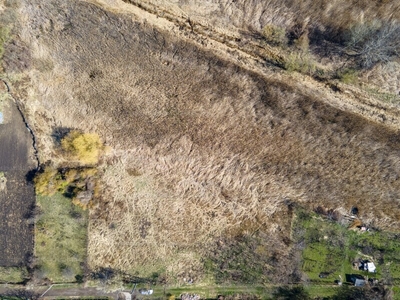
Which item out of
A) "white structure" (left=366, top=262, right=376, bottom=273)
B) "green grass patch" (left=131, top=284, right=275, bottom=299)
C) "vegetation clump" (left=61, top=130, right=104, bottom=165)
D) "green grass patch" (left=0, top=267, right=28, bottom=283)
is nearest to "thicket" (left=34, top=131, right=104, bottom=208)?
"vegetation clump" (left=61, top=130, right=104, bottom=165)

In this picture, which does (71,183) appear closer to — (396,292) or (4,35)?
(4,35)

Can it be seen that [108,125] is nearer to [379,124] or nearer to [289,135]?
[289,135]

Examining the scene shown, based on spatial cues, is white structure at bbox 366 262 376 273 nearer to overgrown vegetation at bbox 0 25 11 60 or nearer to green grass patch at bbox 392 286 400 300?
green grass patch at bbox 392 286 400 300

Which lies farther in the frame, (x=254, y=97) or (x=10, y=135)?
(x=10, y=135)

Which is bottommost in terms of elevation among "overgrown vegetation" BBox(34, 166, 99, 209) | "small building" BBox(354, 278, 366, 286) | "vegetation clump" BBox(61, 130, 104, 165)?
"small building" BBox(354, 278, 366, 286)

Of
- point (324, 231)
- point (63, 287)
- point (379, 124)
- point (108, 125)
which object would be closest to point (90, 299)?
point (63, 287)
